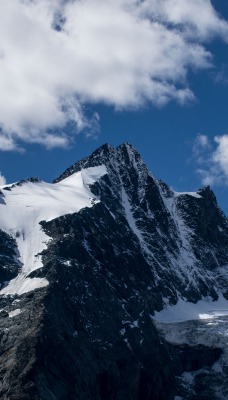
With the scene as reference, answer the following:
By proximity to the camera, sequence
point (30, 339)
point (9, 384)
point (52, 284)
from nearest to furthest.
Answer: point (9, 384), point (30, 339), point (52, 284)

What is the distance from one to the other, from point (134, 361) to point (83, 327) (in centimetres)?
1506

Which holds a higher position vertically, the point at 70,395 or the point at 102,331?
the point at 102,331

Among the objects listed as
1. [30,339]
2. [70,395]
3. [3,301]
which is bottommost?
[70,395]

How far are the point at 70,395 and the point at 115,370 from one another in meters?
22.8

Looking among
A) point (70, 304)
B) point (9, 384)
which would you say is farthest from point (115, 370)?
point (9, 384)

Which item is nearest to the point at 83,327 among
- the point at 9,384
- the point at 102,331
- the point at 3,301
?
the point at 102,331

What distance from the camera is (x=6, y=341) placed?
17488 centimetres

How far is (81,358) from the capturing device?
175 m

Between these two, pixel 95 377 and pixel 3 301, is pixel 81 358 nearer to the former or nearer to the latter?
pixel 95 377

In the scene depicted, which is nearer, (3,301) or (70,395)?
(70,395)

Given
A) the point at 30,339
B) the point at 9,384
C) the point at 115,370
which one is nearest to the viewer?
the point at 9,384

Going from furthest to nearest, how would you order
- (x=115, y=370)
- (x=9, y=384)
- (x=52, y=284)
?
(x=52, y=284)
(x=115, y=370)
(x=9, y=384)

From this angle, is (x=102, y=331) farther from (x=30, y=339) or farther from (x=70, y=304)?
(x=30, y=339)

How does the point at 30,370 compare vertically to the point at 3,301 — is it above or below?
below
